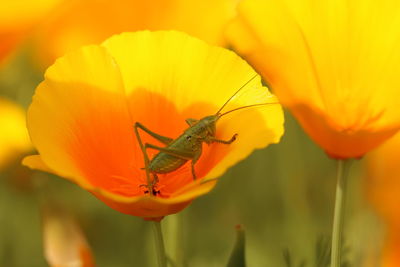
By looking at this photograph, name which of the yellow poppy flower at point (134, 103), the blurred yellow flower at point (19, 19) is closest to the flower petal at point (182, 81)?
the yellow poppy flower at point (134, 103)

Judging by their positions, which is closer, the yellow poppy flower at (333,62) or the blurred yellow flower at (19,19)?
the yellow poppy flower at (333,62)

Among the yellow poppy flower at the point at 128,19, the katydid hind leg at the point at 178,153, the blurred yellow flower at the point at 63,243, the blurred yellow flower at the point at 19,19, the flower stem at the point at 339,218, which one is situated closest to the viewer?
the flower stem at the point at 339,218

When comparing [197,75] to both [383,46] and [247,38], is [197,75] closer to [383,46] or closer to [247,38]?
[247,38]

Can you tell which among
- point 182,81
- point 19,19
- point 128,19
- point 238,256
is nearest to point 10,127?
point 19,19

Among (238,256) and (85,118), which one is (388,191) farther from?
(85,118)

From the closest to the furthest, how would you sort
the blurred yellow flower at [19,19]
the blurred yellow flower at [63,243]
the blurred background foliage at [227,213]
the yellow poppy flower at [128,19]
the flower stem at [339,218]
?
the flower stem at [339,218] < the blurred yellow flower at [63,243] < the blurred yellow flower at [19,19] < the yellow poppy flower at [128,19] < the blurred background foliage at [227,213]

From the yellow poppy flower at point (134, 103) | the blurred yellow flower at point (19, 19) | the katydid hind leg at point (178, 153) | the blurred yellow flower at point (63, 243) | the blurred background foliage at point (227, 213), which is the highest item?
the blurred yellow flower at point (19, 19)

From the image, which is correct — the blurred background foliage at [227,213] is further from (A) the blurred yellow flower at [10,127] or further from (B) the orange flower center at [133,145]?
(B) the orange flower center at [133,145]

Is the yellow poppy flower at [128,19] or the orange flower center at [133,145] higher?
the yellow poppy flower at [128,19]

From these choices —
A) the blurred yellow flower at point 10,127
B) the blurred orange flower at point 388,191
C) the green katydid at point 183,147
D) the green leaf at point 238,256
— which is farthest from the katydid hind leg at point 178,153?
the blurred yellow flower at point 10,127
